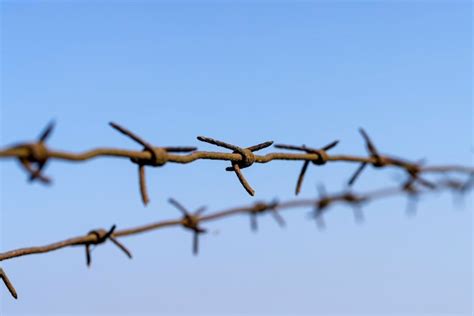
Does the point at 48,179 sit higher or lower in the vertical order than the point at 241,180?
lower

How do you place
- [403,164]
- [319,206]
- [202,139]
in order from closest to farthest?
[202,139] < [403,164] < [319,206]

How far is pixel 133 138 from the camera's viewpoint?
1.66 meters

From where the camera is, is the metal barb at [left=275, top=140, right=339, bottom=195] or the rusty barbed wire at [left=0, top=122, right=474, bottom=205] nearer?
the rusty barbed wire at [left=0, top=122, right=474, bottom=205]

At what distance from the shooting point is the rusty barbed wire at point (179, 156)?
1311 millimetres

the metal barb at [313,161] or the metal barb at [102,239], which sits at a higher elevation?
the metal barb at [313,161]

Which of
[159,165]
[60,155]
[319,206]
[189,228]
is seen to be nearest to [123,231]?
[189,228]

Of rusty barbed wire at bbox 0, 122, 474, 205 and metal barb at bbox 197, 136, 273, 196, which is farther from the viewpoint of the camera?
metal barb at bbox 197, 136, 273, 196

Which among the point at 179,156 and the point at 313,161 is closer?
the point at 179,156

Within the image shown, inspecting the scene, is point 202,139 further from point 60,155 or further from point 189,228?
point 189,228

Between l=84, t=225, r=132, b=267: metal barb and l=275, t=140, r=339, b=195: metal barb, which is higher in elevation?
l=275, t=140, r=339, b=195: metal barb

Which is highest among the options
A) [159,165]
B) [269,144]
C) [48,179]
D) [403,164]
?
[403,164]

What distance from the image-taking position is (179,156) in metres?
1.79

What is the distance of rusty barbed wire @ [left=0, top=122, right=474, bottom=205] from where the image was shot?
1311 mm

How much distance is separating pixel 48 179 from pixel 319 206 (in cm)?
268
